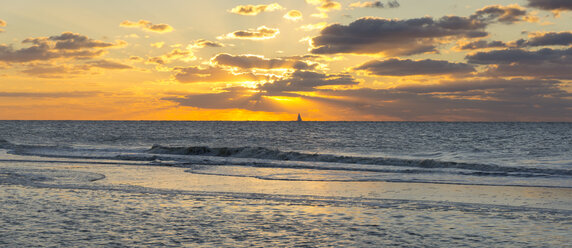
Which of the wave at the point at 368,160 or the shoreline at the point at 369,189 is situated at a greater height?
the shoreline at the point at 369,189

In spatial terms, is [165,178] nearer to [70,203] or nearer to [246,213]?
[70,203]

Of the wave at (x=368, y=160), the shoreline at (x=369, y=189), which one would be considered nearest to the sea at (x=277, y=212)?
the shoreline at (x=369, y=189)

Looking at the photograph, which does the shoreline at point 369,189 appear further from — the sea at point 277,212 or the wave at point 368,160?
the wave at point 368,160

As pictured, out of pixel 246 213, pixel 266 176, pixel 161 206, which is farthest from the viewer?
pixel 266 176

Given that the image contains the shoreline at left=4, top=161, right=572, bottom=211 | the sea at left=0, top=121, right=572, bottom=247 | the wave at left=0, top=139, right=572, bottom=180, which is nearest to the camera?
the sea at left=0, top=121, right=572, bottom=247

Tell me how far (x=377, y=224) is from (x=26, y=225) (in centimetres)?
835

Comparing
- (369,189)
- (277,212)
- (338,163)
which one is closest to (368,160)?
(338,163)

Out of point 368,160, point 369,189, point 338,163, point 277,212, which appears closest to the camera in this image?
point 277,212

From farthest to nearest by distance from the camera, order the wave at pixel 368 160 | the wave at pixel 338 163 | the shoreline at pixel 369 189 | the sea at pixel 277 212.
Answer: the wave at pixel 338 163
the wave at pixel 368 160
the shoreline at pixel 369 189
the sea at pixel 277 212

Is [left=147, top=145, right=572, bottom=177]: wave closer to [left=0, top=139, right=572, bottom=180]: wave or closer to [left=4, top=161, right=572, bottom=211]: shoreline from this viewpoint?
[left=0, top=139, right=572, bottom=180]: wave

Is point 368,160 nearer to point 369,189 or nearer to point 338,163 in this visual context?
point 338,163

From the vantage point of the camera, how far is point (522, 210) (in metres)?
15.0

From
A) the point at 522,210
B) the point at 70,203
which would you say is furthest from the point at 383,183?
the point at 70,203

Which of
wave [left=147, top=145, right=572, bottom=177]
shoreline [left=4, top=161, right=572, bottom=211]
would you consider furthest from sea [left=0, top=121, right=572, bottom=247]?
wave [left=147, top=145, right=572, bottom=177]
